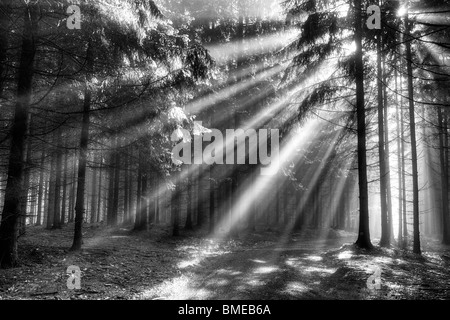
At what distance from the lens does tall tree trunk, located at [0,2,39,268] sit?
7.69 m

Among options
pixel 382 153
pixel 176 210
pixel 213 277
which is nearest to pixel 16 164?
pixel 213 277

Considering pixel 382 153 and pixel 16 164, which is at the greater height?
pixel 382 153

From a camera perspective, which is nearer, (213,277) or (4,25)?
(4,25)

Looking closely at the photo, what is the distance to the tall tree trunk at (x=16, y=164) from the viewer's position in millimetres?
7688

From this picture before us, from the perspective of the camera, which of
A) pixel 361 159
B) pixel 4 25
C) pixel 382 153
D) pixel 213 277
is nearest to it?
pixel 4 25

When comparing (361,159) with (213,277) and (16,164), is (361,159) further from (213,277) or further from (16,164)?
(16,164)

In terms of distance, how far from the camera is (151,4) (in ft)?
29.2

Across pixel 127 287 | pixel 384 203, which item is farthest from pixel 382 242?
pixel 127 287

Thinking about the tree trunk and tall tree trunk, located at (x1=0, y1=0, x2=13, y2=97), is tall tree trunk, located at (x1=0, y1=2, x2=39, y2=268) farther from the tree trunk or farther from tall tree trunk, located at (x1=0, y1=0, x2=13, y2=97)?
the tree trunk

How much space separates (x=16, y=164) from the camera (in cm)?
801

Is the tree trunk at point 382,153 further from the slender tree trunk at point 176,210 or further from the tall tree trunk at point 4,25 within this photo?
the tall tree trunk at point 4,25

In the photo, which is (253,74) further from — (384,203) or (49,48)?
(49,48)

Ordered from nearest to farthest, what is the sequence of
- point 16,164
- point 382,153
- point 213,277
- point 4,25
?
point 4,25
point 16,164
point 213,277
point 382,153

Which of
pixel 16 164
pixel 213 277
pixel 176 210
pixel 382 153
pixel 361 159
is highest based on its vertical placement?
pixel 382 153
